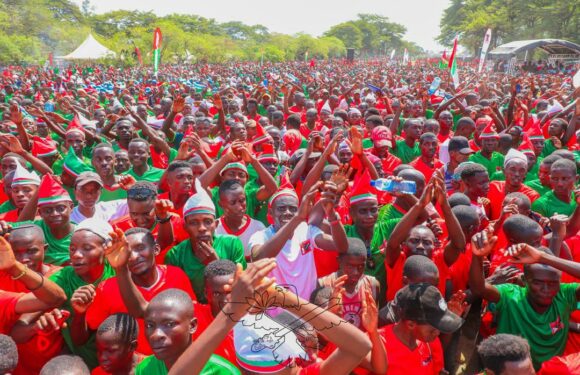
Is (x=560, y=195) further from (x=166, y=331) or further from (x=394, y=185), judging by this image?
(x=166, y=331)

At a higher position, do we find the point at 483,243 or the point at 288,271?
the point at 483,243

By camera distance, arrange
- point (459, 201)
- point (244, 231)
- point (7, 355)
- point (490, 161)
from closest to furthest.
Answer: point (7, 355) < point (244, 231) < point (459, 201) < point (490, 161)

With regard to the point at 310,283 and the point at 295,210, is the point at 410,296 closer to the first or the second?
the point at 310,283

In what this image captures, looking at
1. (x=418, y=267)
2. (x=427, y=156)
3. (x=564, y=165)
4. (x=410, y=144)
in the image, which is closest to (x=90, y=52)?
(x=410, y=144)

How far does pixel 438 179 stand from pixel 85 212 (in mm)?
3012

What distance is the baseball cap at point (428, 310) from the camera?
236 cm

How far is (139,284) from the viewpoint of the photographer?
2.87 metres

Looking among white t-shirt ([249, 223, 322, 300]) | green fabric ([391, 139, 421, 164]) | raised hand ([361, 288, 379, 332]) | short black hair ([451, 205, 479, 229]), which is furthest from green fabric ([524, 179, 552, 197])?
raised hand ([361, 288, 379, 332])

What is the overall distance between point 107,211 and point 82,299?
1.82 metres

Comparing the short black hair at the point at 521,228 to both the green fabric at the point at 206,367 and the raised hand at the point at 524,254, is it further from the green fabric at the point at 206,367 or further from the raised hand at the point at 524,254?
the green fabric at the point at 206,367

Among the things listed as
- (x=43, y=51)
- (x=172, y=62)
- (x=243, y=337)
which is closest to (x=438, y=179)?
(x=243, y=337)

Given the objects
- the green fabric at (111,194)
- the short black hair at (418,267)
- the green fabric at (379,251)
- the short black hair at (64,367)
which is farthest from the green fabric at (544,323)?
the green fabric at (111,194)

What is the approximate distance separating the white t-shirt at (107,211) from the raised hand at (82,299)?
160 centimetres

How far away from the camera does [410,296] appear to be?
2432 millimetres
